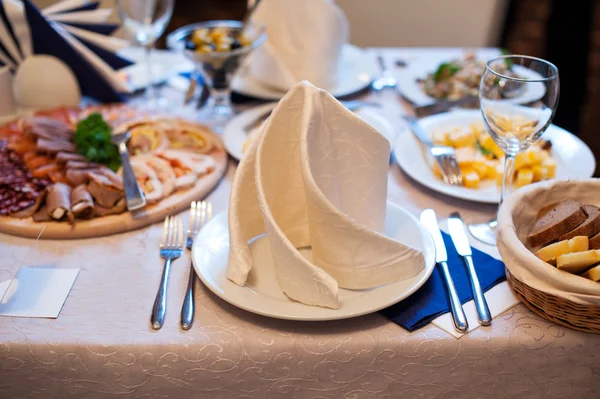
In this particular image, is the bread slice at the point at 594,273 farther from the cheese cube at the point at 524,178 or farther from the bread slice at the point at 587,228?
the cheese cube at the point at 524,178

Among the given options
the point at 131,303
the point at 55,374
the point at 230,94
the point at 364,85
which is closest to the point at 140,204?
the point at 131,303

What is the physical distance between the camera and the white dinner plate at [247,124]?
1461 mm

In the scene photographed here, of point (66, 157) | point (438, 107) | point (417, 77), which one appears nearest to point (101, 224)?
point (66, 157)

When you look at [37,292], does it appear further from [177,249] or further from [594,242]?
[594,242]

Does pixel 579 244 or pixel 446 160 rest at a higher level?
pixel 579 244

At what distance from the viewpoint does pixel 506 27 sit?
348 cm

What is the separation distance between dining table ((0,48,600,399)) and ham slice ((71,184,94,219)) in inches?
11.2

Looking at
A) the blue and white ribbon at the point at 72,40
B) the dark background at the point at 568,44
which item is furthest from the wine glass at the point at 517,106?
the dark background at the point at 568,44

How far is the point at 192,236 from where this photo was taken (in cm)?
113

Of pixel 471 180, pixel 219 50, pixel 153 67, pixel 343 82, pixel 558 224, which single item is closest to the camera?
pixel 558 224

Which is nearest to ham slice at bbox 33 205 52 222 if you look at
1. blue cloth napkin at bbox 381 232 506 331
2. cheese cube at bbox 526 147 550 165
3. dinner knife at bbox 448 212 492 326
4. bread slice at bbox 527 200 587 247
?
blue cloth napkin at bbox 381 232 506 331

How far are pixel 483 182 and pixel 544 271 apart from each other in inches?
20.0

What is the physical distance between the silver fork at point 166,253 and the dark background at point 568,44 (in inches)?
106

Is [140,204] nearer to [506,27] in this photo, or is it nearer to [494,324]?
[494,324]
